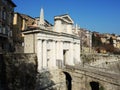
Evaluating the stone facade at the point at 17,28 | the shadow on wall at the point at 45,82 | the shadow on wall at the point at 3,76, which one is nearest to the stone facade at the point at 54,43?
the shadow on wall at the point at 45,82

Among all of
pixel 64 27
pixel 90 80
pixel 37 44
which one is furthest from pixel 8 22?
pixel 90 80

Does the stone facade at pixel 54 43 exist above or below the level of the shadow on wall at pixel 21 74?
above

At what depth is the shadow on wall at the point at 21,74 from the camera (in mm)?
16781

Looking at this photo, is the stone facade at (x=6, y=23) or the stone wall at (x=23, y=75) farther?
the stone facade at (x=6, y=23)

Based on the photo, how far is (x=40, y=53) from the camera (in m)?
20.5

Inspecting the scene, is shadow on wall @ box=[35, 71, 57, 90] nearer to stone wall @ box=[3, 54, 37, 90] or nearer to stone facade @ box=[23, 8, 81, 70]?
stone wall @ box=[3, 54, 37, 90]

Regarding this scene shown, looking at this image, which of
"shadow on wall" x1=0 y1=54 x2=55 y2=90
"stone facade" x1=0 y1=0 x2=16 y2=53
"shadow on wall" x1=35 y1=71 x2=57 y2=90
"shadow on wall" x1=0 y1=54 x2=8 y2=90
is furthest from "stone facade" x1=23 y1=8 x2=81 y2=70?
"stone facade" x1=0 y1=0 x2=16 y2=53

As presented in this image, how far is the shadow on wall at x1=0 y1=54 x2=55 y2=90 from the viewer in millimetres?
16781

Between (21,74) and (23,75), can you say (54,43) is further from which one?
(21,74)

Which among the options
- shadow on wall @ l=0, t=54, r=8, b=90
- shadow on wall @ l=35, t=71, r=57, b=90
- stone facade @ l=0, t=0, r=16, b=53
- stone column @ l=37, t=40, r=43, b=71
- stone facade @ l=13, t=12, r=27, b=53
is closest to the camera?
shadow on wall @ l=0, t=54, r=8, b=90

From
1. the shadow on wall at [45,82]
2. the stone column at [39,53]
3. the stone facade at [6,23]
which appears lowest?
the shadow on wall at [45,82]

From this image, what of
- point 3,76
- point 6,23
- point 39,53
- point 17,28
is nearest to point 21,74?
point 3,76

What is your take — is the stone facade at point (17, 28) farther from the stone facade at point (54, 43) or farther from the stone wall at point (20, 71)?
the stone wall at point (20, 71)

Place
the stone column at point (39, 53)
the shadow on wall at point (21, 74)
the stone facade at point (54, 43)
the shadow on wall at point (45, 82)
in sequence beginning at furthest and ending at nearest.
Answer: the stone facade at point (54, 43) < the stone column at point (39, 53) < the shadow on wall at point (45, 82) < the shadow on wall at point (21, 74)
